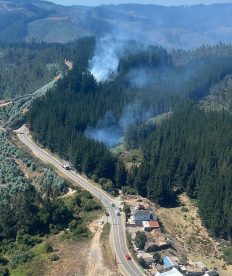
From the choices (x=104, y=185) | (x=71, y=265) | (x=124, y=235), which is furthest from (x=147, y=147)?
(x=71, y=265)

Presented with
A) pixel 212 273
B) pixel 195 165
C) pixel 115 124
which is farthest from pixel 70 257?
pixel 115 124

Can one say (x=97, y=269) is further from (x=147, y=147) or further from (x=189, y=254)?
(x=147, y=147)

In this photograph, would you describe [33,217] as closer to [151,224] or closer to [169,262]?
[151,224]

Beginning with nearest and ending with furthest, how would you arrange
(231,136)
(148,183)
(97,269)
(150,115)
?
(97,269), (148,183), (231,136), (150,115)

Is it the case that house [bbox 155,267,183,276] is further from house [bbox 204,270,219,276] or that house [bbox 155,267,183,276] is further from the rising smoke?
the rising smoke

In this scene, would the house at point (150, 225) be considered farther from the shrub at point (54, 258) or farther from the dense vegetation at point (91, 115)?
the dense vegetation at point (91, 115)

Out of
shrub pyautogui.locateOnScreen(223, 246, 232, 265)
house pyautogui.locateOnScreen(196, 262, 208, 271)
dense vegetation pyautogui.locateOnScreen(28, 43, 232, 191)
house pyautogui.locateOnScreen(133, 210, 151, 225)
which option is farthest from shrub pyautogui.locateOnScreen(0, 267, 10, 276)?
dense vegetation pyautogui.locateOnScreen(28, 43, 232, 191)

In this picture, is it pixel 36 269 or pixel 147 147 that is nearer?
pixel 36 269

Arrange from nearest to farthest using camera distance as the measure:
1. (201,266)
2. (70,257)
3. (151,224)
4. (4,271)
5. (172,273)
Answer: (172,273) < (4,271) < (70,257) < (201,266) < (151,224)
